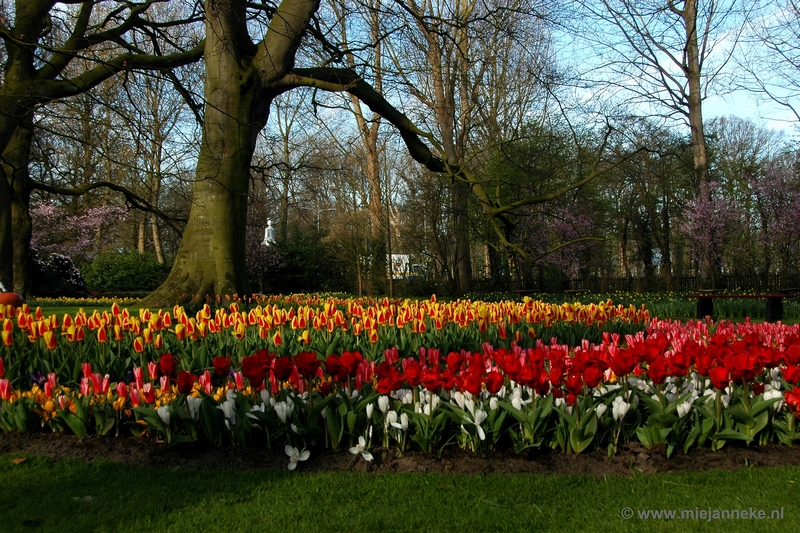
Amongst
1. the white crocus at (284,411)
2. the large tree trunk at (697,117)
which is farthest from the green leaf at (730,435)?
the large tree trunk at (697,117)

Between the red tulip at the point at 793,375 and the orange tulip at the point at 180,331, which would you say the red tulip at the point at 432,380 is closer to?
the red tulip at the point at 793,375

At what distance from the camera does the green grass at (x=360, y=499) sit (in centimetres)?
275

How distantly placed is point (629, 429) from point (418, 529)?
1.51m

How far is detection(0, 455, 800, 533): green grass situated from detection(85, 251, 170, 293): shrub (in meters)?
20.8

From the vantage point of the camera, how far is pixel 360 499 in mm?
3006

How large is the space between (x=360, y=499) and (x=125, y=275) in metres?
22.2

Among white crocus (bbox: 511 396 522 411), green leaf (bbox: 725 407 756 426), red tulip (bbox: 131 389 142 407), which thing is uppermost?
red tulip (bbox: 131 389 142 407)

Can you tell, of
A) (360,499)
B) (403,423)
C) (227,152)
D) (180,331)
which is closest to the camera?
(360,499)

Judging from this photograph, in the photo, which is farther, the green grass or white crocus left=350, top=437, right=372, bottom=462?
white crocus left=350, top=437, right=372, bottom=462

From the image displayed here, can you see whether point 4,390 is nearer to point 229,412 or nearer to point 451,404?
point 229,412

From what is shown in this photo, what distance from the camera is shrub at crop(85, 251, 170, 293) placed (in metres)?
23.2

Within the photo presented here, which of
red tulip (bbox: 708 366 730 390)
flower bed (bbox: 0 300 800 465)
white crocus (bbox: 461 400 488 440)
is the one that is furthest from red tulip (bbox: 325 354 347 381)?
red tulip (bbox: 708 366 730 390)

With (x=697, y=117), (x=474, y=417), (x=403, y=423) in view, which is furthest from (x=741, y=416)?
(x=697, y=117)

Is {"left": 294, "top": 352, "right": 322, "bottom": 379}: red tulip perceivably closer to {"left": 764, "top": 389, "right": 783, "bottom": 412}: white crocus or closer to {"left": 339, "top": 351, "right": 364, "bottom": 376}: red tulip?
{"left": 339, "top": 351, "right": 364, "bottom": 376}: red tulip
